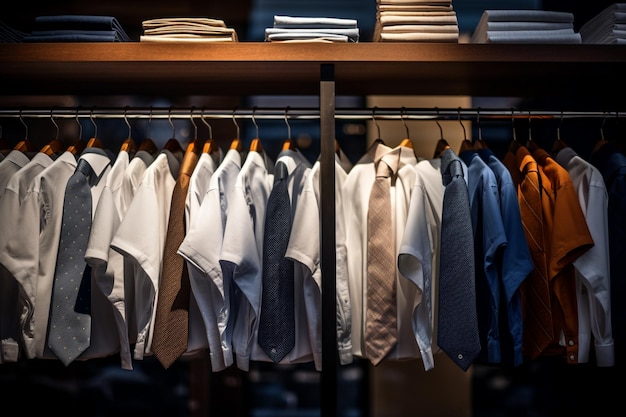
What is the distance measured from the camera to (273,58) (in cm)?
180

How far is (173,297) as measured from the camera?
1.74m

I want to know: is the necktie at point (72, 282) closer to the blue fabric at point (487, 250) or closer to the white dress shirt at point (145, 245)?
the white dress shirt at point (145, 245)

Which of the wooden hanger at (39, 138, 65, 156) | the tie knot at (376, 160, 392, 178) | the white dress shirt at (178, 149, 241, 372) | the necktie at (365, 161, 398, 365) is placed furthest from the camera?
the wooden hanger at (39, 138, 65, 156)

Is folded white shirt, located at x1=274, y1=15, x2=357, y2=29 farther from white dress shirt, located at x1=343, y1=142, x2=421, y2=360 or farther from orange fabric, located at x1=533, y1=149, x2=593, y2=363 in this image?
orange fabric, located at x1=533, y1=149, x2=593, y2=363

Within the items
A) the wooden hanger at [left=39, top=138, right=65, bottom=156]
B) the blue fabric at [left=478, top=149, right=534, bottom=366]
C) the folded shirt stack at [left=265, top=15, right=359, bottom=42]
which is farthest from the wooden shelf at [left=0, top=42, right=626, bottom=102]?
the blue fabric at [left=478, top=149, right=534, bottom=366]

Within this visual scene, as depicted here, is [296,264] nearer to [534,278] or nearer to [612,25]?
[534,278]

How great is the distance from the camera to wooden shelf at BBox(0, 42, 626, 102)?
1802 mm

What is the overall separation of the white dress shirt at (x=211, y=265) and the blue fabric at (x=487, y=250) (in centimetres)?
81

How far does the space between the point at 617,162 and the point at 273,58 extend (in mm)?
1197

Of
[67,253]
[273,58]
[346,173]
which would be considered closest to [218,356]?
[67,253]

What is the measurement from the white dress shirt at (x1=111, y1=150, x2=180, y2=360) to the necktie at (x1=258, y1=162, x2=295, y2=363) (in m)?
0.35

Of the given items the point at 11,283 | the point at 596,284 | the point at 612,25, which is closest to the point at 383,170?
the point at 596,284

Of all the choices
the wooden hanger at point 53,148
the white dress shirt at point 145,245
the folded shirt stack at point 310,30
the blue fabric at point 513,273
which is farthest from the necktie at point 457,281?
the wooden hanger at point 53,148

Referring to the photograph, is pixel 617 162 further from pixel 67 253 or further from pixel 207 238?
pixel 67 253
